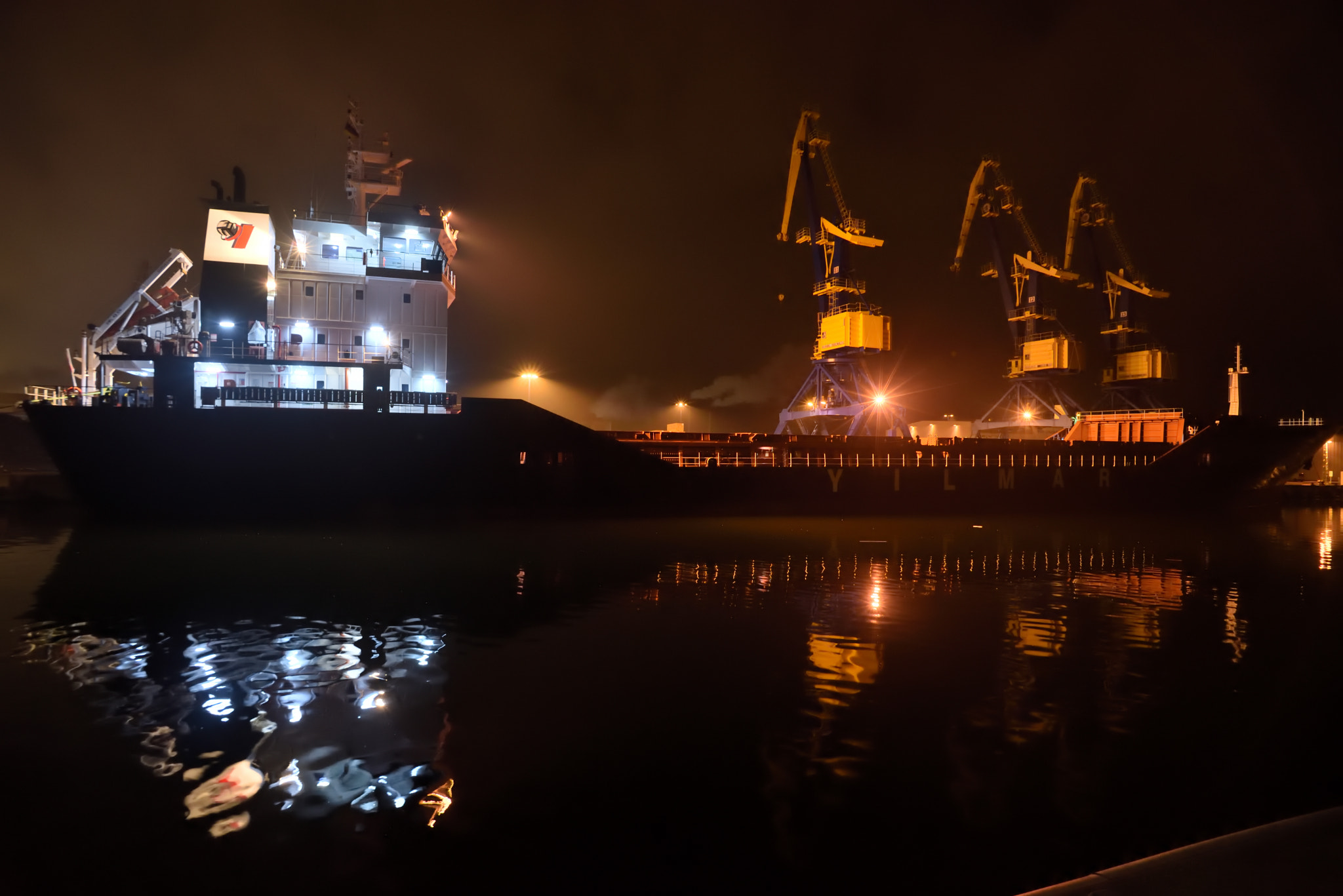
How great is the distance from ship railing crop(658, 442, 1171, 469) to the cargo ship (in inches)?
3.2

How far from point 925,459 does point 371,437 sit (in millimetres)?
21235

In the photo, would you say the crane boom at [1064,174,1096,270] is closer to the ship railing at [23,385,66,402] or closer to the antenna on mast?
the antenna on mast

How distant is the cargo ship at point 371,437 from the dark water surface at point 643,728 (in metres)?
8.10

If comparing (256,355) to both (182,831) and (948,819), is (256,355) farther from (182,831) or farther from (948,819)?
(948,819)

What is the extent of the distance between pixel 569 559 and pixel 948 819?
33.6 feet

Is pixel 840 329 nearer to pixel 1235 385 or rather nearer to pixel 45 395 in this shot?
pixel 1235 385

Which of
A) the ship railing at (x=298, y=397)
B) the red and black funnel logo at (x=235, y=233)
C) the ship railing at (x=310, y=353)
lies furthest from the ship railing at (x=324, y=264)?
the ship railing at (x=298, y=397)

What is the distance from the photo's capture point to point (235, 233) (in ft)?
70.1

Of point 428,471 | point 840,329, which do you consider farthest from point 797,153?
point 428,471

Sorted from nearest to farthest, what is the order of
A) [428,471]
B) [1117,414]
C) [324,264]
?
1. [428,471]
2. [324,264]
3. [1117,414]

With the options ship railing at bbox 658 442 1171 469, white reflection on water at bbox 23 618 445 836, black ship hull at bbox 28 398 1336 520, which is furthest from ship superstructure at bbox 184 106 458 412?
white reflection on water at bbox 23 618 445 836

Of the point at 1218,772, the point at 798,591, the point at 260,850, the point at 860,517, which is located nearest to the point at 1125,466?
the point at 860,517

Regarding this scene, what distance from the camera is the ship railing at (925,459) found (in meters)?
25.1

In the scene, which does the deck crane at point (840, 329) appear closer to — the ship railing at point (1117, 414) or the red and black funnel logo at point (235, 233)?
the ship railing at point (1117, 414)
